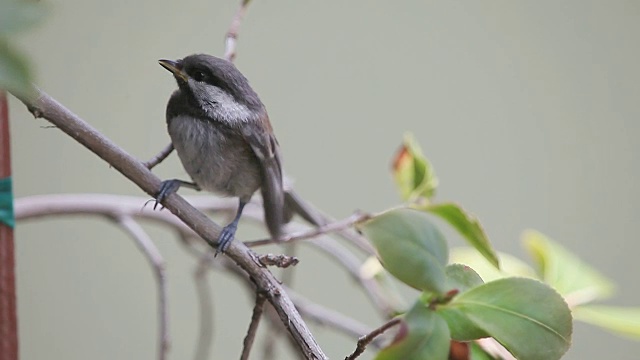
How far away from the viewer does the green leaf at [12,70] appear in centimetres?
21

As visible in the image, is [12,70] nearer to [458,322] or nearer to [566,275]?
[458,322]

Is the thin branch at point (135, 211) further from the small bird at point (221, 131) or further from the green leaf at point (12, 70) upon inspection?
the green leaf at point (12, 70)

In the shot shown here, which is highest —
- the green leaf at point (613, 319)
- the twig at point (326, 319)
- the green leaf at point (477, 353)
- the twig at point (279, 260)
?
the green leaf at point (613, 319)

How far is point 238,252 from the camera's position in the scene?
524 mm

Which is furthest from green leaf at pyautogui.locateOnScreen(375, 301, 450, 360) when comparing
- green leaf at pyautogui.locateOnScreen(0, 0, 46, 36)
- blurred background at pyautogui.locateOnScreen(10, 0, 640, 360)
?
blurred background at pyautogui.locateOnScreen(10, 0, 640, 360)

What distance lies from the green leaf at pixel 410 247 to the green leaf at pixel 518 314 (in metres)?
0.02

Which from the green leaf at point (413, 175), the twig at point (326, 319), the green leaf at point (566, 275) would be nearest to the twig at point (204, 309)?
the twig at point (326, 319)

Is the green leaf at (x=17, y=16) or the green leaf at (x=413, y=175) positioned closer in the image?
the green leaf at (x=17, y=16)

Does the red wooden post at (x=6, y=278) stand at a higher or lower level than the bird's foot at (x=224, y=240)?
lower

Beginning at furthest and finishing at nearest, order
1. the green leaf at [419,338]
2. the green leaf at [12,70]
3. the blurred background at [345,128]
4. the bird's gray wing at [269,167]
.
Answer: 1. the blurred background at [345,128]
2. the bird's gray wing at [269,167]
3. the green leaf at [419,338]
4. the green leaf at [12,70]

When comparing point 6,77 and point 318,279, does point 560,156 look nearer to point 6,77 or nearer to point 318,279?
point 318,279

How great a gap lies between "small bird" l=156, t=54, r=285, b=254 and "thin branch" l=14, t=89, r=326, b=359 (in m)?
0.13

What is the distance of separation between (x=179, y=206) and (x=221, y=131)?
0.20 metres

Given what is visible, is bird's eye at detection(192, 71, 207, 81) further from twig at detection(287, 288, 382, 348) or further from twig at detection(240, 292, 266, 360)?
twig at detection(287, 288, 382, 348)
